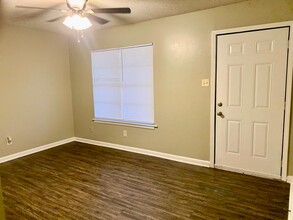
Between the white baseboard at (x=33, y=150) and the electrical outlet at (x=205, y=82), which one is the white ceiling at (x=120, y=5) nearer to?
Answer: the electrical outlet at (x=205, y=82)

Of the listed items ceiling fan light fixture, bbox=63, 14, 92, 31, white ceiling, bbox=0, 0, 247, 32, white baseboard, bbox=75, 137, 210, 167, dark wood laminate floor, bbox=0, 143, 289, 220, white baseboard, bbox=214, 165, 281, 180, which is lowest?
dark wood laminate floor, bbox=0, 143, 289, 220

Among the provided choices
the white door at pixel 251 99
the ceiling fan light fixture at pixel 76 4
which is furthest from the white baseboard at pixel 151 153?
the ceiling fan light fixture at pixel 76 4

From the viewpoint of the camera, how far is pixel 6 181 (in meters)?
3.09

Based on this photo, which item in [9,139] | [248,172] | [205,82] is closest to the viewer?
[248,172]

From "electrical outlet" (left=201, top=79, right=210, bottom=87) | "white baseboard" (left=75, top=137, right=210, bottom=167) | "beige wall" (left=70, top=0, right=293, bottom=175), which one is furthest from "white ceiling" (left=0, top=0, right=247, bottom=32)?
"white baseboard" (left=75, top=137, right=210, bottom=167)

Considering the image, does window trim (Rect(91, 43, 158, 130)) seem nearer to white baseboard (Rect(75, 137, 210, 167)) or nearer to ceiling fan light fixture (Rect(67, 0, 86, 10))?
white baseboard (Rect(75, 137, 210, 167))

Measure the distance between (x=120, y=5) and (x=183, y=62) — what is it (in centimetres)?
124

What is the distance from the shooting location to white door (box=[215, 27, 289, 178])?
282 centimetres

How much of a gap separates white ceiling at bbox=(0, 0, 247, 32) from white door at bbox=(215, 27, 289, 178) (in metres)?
0.61

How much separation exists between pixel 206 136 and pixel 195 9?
6.20 feet

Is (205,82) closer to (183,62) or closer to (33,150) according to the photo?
(183,62)

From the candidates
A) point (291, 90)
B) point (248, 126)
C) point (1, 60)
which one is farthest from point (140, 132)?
point (1, 60)

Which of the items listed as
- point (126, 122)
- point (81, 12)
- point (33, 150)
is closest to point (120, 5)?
point (81, 12)

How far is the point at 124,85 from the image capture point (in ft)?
13.9
